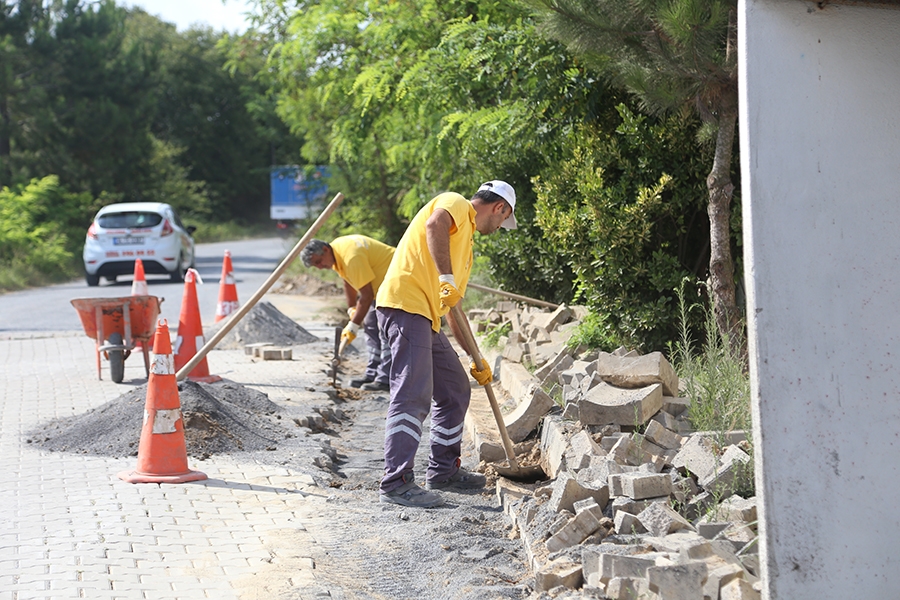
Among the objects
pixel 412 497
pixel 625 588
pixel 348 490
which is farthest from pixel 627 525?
pixel 348 490

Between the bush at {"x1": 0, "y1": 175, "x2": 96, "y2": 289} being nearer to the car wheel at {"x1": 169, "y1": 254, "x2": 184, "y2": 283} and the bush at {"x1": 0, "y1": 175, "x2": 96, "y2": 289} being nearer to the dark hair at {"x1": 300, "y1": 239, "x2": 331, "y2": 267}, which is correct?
the car wheel at {"x1": 169, "y1": 254, "x2": 184, "y2": 283}

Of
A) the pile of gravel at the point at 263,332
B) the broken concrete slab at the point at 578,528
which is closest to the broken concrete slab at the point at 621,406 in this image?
the broken concrete slab at the point at 578,528

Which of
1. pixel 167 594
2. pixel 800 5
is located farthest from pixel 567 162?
pixel 167 594

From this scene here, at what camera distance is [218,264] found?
2758cm

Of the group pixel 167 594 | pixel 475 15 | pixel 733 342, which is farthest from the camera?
pixel 475 15

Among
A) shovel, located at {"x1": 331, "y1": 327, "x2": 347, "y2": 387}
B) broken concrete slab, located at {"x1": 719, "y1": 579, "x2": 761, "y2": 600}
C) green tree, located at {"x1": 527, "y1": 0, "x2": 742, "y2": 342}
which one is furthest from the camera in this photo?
shovel, located at {"x1": 331, "y1": 327, "x2": 347, "y2": 387}

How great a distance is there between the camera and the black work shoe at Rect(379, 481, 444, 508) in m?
5.25

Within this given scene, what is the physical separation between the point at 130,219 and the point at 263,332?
944 centimetres

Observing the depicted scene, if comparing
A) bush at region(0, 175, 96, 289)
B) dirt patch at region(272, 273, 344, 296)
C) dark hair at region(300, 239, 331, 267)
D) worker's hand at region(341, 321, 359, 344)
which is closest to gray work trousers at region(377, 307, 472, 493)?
dark hair at region(300, 239, 331, 267)

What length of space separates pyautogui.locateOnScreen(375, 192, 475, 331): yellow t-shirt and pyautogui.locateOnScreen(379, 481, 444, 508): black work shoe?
918 mm

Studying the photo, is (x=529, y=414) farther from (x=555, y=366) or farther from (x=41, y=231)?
(x=41, y=231)

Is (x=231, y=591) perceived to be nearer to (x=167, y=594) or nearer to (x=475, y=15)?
(x=167, y=594)

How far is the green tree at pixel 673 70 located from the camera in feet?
19.6

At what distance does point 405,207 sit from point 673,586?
10.9 m
